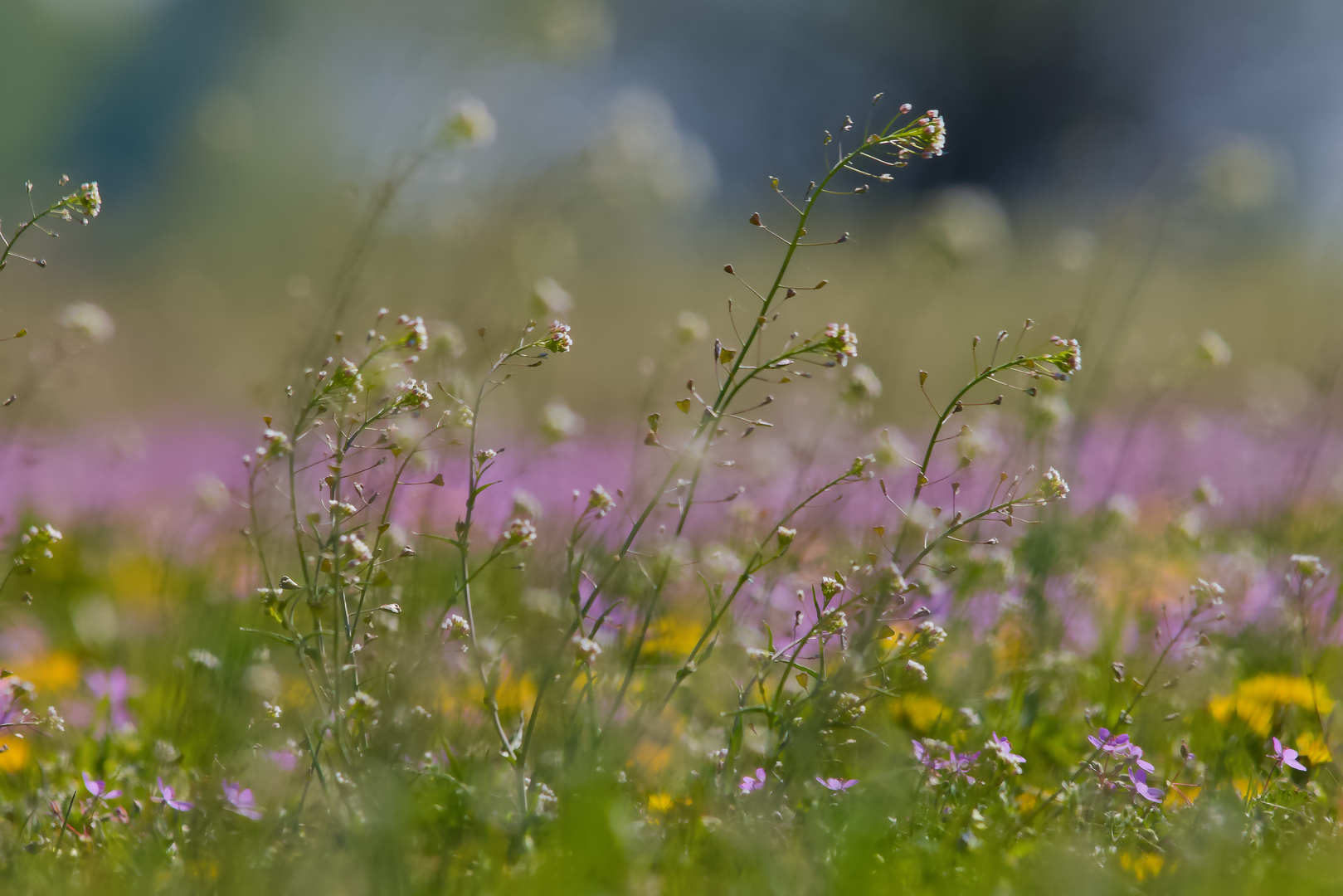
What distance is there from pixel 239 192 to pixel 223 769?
12.8 meters

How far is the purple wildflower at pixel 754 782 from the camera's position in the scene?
1.65 meters

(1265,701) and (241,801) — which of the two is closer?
(241,801)

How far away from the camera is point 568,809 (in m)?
1.37

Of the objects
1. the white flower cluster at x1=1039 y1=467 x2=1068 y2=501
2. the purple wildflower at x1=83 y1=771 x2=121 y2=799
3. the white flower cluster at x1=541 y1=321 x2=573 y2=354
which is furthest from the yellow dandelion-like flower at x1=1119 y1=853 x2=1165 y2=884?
the purple wildflower at x1=83 y1=771 x2=121 y2=799

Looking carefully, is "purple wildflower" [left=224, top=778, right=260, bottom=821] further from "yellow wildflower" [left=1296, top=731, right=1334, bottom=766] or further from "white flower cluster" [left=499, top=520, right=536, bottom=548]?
"yellow wildflower" [left=1296, top=731, right=1334, bottom=766]

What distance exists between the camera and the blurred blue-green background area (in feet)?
10.8

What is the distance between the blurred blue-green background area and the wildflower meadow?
0.42 meters

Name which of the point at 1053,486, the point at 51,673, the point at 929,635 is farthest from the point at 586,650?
the point at 51,673

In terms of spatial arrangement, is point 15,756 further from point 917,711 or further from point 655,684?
point 917,711

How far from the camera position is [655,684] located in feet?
6.92

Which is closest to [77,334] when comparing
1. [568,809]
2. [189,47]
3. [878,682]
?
[568,809]

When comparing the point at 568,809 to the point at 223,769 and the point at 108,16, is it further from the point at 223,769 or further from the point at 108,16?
the point at 108,16

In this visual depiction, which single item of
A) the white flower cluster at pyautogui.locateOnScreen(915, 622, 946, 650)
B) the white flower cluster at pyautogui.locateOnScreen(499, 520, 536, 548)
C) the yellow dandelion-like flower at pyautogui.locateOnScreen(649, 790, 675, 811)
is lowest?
the yellow dandelion-like flower at pyautogui.locateOnScreen(649, 790, 675, 811)

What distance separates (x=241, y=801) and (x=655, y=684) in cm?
82
